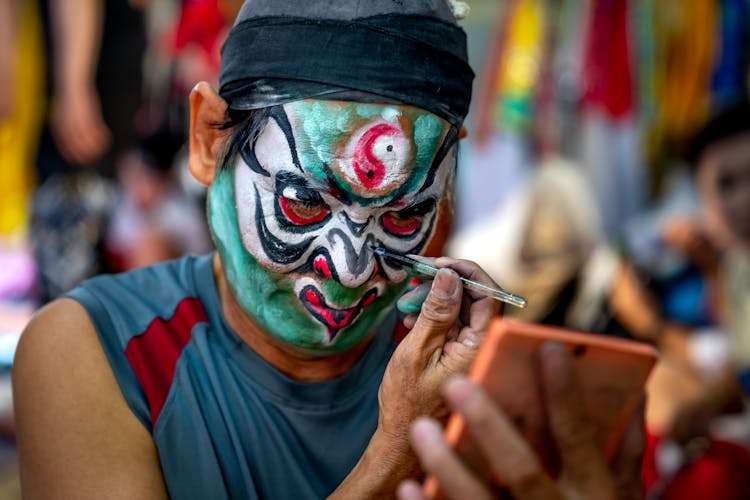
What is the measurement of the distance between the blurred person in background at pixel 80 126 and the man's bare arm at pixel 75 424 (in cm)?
234

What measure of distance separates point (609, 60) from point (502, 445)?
12.8 ft

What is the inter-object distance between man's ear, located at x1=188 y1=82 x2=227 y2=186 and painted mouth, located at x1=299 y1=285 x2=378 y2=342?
1.01ft

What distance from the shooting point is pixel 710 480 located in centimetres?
243

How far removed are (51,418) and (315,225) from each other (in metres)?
0.54

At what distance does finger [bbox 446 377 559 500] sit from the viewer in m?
1.18

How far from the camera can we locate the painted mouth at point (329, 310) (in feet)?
5.02

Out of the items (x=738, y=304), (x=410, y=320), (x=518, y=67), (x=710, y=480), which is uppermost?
(x=518, y=67)

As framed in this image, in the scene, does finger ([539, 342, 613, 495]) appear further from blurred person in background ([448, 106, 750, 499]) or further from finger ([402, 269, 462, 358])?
blurred person in background ([448, 106, 750, 499])

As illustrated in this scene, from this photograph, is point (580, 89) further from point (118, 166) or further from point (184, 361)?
point (184, 361)

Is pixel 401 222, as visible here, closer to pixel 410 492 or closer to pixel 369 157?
pixel 369 157

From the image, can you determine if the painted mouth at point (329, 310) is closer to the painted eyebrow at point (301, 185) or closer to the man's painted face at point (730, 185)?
the painted eyebrow at point (301, 185)

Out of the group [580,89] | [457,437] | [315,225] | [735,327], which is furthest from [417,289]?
[580,89]

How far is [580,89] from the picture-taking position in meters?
5.00

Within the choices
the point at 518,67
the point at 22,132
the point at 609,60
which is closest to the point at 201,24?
the point at 22,132
